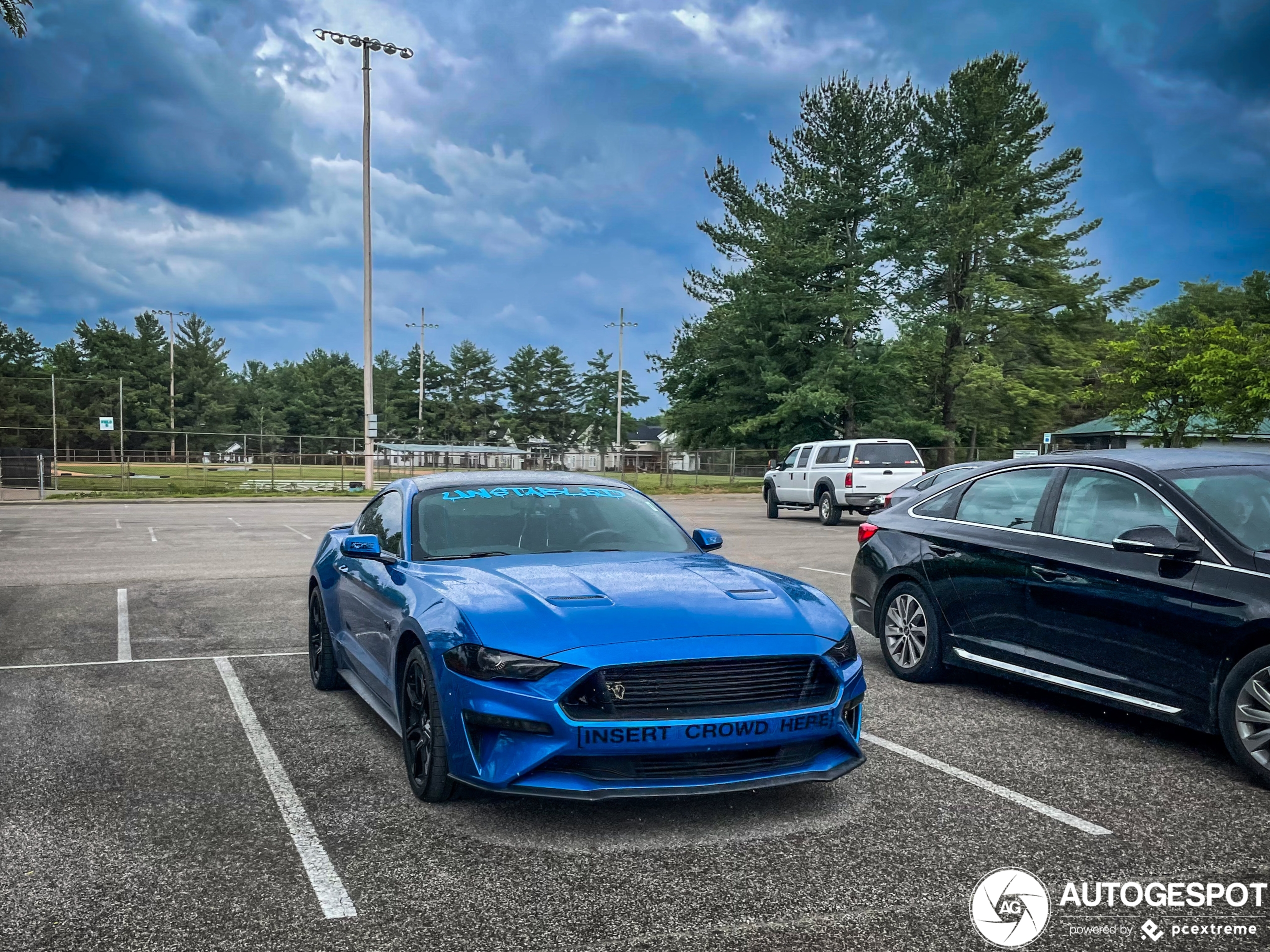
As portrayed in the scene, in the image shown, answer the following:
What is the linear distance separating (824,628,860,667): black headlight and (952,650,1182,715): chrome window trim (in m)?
1.78

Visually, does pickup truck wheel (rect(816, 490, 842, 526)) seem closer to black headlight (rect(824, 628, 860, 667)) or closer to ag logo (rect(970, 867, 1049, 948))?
black headlight (rect(824, 628, 860, 667))

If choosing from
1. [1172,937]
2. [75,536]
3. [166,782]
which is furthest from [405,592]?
[75,536]

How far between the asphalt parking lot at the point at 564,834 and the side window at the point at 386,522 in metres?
1.03

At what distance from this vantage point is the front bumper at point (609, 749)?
3924 mm

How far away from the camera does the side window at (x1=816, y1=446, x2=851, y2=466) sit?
2275cm

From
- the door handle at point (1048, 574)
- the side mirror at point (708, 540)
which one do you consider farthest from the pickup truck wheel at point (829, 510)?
the side mirror at point (708, 540)

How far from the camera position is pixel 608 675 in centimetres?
398

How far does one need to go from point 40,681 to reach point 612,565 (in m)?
4.42

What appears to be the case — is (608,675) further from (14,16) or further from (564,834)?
(14,16)

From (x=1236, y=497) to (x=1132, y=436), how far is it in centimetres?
5027

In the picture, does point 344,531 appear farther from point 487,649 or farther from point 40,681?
point 487,649

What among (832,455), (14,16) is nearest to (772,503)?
(832,455)

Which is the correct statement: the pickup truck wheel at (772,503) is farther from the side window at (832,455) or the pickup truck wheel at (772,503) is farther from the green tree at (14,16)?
the green tree at (14,16)

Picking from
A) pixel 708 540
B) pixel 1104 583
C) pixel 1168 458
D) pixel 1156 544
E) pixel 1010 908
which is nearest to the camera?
pixel 1010 908
